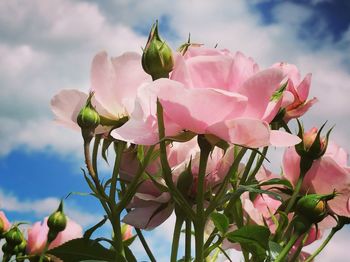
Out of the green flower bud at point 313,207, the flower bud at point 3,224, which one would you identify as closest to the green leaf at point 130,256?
the green flower bud at point 313,207

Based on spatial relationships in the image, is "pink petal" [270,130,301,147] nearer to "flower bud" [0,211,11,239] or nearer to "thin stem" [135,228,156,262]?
"thin stem" [135,228,156,262]

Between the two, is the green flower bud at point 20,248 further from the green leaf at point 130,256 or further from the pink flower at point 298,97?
the pink flower at point 298,97

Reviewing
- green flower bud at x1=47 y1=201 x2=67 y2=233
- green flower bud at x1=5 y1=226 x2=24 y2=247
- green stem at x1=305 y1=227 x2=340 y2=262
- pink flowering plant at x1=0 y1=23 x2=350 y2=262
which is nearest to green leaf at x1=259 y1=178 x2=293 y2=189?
pink flowering plant at x1=0 y1=23 x2=350 y2=262

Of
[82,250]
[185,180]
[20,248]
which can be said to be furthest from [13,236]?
[185,180]

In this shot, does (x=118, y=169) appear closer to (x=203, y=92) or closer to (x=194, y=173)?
(x=194, y=173)

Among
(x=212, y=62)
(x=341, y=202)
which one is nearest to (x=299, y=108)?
(x=341, y=202)

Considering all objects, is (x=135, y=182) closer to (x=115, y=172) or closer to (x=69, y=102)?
(x=115, y=172)
